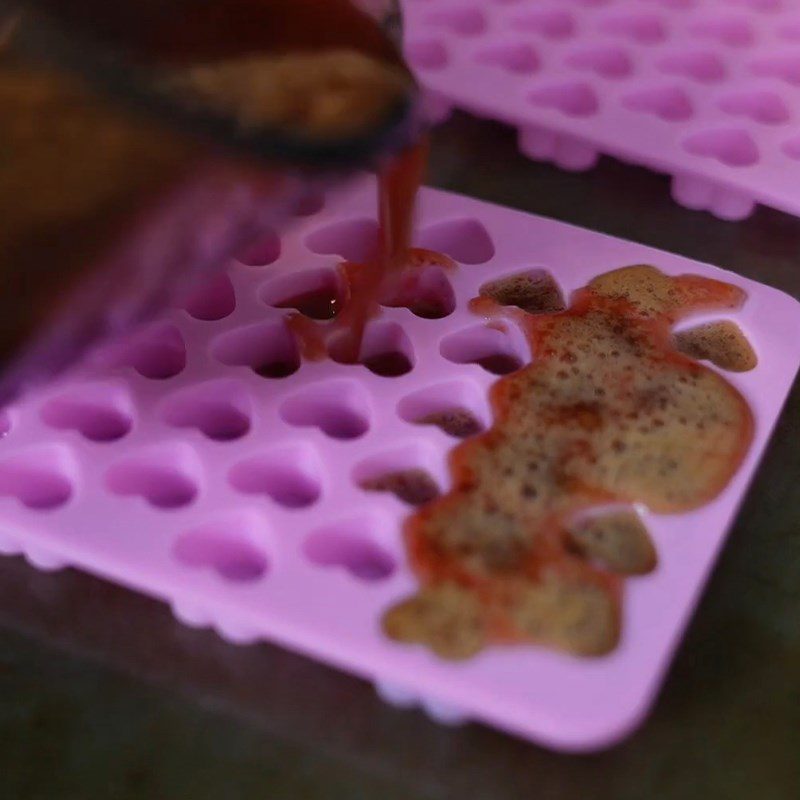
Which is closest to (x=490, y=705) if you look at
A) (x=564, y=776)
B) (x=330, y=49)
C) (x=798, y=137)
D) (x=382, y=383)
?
(x=564, y=776)

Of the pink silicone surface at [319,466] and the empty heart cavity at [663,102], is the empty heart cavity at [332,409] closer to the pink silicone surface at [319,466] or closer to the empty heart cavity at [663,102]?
the pink silicone surface at [319,466]

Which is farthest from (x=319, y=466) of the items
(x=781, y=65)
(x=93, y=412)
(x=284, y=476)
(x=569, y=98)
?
(x=781, y=65)

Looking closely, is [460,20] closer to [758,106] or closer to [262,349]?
[758,106]

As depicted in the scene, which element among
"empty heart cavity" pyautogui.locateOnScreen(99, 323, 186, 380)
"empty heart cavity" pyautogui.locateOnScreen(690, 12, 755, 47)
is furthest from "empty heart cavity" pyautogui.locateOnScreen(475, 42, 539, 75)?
"empty heart cavity" pyautogui.locateOnScreen(99, 323, 186, 380)

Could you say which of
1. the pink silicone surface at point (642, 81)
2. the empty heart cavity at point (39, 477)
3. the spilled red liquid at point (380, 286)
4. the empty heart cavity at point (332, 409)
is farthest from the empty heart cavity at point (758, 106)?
the empty heart cavity at point (39, 477)

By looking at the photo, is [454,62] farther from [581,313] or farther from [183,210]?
[183,210]

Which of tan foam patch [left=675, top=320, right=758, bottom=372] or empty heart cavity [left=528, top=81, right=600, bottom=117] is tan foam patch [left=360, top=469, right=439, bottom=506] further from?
empty heart cavity [left=528, top=81, right=600, bottom=117]
